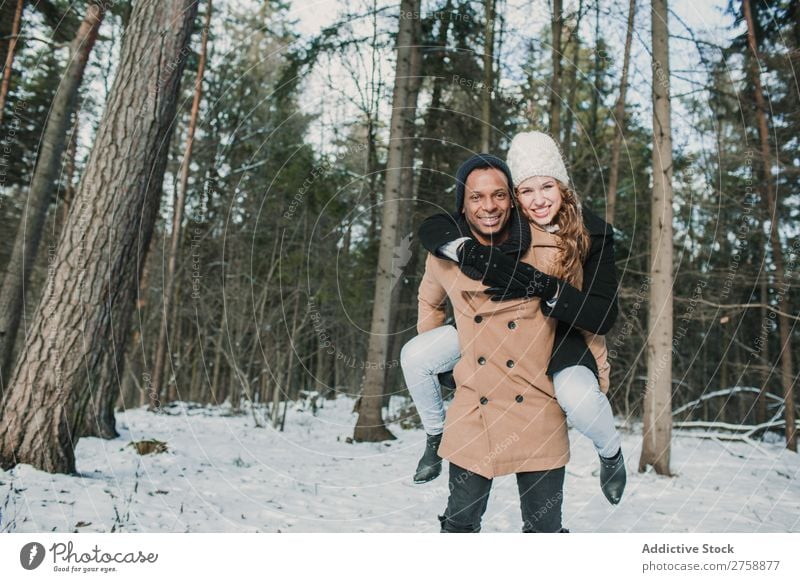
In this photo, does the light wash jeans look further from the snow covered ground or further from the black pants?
the snow covered ground

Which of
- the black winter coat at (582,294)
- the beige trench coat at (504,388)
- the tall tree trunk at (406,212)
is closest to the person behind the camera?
the black winter coat at (582,294)

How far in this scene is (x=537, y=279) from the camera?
1.70 metres

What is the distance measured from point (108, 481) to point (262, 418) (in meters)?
2.60

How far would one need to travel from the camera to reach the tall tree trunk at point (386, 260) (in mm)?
4840

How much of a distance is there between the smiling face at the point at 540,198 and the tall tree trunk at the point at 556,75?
1.36 m

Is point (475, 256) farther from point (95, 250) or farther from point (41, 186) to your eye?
point (41, 186)

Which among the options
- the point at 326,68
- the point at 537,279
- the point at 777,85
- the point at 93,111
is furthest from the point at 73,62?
the point at 777,85

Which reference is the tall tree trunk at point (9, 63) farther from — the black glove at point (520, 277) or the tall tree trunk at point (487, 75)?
the black glove at point (520, 277)

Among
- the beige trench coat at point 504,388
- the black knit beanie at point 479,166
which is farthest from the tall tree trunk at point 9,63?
the beige trench coat at point 504,388

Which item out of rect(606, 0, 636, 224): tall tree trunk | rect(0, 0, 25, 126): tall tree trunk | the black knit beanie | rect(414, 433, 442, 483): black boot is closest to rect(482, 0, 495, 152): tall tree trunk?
rect(606, 0, 636, 224): tall tree trunk

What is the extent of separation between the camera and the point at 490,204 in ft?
6.05

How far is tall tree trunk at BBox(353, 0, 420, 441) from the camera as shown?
4840mm

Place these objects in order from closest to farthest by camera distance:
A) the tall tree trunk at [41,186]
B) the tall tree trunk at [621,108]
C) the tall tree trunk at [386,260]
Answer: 1. the tall tree trunk at [621,108]
2. the tall tree trunk at [386,260]
3. the tall tree trunk at [41,186]

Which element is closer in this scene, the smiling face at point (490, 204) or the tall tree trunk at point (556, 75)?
the smiling face at point (490, 204)
